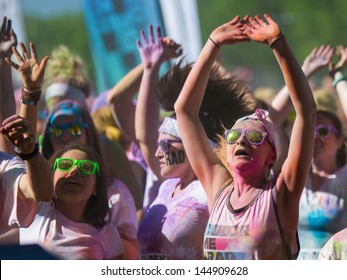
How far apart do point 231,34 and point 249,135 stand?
523 mm

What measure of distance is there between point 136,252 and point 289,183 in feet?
4.99

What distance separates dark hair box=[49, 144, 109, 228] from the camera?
6.02 meters

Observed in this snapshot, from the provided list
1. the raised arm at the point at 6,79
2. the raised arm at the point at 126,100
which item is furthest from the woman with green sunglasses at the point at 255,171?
the raised arm at the point at 126,100

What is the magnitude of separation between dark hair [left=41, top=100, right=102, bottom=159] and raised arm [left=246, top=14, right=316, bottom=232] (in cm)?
183

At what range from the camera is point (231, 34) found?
537 cm

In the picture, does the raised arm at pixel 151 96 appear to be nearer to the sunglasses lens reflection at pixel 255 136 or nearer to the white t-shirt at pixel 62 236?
the white t-shirt at pixel 62 236

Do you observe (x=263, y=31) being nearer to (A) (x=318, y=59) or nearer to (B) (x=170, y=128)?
(B) (x=170, y=128)

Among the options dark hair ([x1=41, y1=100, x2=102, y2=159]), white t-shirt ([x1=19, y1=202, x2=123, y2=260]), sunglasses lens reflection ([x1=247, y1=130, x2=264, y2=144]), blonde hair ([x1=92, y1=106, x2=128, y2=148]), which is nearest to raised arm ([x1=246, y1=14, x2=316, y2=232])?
sunglasses lens reflection ([x1=247, y1=130, x2=264, y2=144])

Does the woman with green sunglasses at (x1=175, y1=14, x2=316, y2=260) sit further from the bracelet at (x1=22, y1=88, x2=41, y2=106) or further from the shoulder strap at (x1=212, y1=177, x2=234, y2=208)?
the bracelet at (x1=22, y1=88, x2=41, y2=106)

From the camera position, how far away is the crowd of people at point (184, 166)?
16.8 feet

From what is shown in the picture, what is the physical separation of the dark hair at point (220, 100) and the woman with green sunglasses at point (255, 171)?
1.55 feet

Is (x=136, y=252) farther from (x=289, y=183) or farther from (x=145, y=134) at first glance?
(x=289, y=183)

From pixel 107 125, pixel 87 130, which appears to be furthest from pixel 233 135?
pixel 107 125
